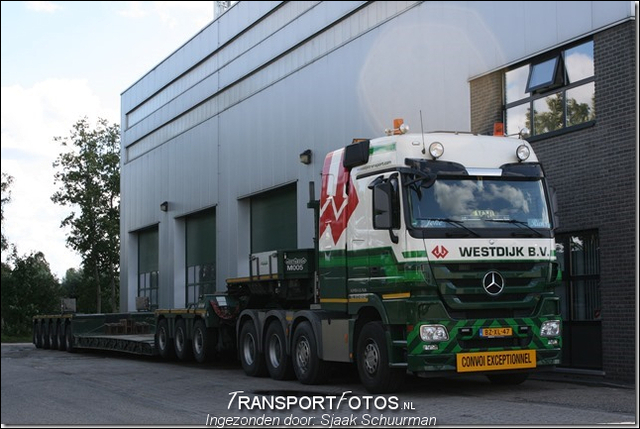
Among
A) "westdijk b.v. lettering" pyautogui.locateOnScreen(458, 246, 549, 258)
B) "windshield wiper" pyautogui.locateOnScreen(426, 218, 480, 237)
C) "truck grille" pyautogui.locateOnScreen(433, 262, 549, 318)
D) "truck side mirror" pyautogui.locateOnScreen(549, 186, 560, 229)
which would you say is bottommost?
"truck grille" pyautogui.locateOnScreen(433, 262, 549, 318)

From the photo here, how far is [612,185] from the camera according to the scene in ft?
48.0

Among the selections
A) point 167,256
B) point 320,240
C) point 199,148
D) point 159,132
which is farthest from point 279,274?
point 159,132

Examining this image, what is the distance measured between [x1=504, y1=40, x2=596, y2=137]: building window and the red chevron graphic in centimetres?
413

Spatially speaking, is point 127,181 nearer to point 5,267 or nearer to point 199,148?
point 199,148

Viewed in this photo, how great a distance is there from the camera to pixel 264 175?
2689 centimetres

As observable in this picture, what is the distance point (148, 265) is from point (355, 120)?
19.0 metres

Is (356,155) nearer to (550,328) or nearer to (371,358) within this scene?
(371,358)

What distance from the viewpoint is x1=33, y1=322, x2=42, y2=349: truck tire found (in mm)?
31172

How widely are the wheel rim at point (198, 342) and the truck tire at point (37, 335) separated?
13474mm

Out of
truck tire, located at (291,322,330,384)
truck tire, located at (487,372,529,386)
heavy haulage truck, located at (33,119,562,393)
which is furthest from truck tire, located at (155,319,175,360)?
truck tire, located at (487,372,529,386)

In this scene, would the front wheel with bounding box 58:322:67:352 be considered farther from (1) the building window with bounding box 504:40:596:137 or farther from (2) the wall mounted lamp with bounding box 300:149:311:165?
(1) the building window with bounding box 504:40:596:137

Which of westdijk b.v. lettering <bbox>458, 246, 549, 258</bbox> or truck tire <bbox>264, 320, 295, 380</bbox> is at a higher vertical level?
westdijk b.v. lettering <bbox>458, 246, 549, 258</bbox>

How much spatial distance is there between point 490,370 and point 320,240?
3.71 metres

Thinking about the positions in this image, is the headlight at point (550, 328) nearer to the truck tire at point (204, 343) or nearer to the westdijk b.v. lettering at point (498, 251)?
the westdijk b.v. lettering at point (498, 251)
